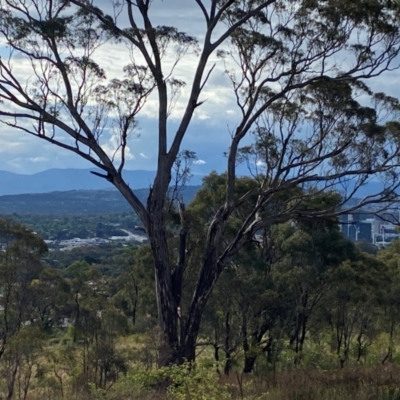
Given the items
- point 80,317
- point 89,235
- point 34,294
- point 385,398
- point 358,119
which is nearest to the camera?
point 385,398

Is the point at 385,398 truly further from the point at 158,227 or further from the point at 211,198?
the point at 211,198

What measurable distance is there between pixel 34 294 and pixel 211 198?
5.49 m

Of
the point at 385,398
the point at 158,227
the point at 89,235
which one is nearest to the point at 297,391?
the point at 385,398

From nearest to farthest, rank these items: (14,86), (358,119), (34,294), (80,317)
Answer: (14,86) → (358,119) → (34,294) → (80,317)

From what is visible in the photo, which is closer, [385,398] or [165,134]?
[385,398]

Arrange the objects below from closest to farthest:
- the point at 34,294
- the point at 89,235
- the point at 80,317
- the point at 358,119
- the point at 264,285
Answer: the point at 358,119
the point at 264,285
the point at 34,294
the point at 80,317
the point at 89,235

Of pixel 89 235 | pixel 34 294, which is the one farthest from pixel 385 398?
pixel 89 235

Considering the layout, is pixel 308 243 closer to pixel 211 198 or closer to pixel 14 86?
pixel 211 198

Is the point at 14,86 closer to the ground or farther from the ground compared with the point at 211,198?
farther from the ground

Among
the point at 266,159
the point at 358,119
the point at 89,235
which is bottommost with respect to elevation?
the point at 89,235

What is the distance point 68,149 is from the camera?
9781 mm

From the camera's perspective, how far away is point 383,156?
11.9 m

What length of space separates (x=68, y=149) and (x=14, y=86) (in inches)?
48.1

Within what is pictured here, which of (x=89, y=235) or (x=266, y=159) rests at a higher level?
(x=266, y=159)
